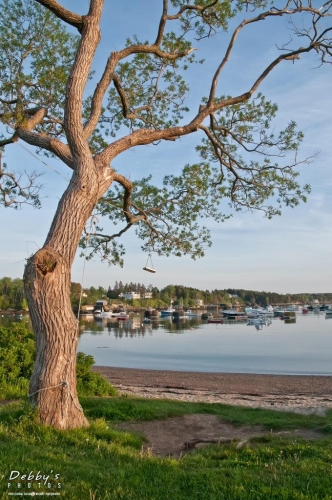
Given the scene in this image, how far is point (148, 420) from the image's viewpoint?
9109 mm

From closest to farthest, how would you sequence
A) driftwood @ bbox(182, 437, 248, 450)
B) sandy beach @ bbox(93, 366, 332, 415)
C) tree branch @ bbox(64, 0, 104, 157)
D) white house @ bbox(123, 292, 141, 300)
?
driftwood @ bbox(182, 437, 248, 450) < tree branch @ bbox(64, 0, 104, 157) < sandy beach @ bbox(93, 366, 332, 415) < white house @ bbox(123, 292, 141, 300)

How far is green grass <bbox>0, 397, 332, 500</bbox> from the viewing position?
4.02 m

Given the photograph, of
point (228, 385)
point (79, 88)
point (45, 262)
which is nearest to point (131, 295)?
point (228, 385)

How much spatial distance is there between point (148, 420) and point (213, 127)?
631 cm

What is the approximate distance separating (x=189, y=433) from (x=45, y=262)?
13.4 ft

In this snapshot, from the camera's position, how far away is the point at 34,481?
4090mm

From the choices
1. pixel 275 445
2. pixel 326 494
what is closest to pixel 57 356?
pixel 275 445

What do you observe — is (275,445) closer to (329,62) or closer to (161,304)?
(329,62)

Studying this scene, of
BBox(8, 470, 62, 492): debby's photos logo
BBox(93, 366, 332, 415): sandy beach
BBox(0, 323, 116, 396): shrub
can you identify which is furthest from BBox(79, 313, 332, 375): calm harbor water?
BBox(8, 470, 62, 492): debby's photos logo

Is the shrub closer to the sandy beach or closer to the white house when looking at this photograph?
the sandy beach

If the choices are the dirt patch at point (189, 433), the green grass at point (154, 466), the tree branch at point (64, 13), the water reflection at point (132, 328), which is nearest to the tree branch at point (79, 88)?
the tree branch at point (64, 13)

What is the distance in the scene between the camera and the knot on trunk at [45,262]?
6457mm

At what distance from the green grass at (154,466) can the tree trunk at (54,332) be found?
0.78 feet

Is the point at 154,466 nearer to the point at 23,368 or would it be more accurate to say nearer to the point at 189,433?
the point at 189,433
